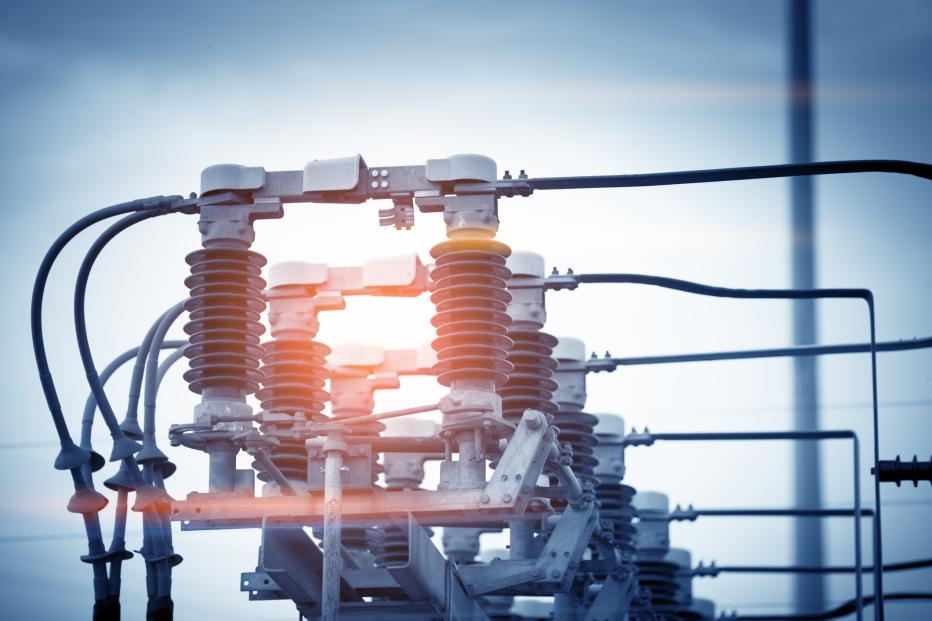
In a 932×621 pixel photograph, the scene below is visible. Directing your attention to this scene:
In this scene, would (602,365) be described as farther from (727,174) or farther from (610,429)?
(727,174)

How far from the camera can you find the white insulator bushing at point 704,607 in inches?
511

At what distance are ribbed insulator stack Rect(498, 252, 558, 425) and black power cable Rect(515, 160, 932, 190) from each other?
1.09 meters

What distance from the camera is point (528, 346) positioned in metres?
6.86

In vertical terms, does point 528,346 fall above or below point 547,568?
above

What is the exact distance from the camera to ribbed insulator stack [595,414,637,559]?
9.41 metres

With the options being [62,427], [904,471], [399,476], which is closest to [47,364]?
[62,427]

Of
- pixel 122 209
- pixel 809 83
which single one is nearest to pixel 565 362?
pixel 122 209

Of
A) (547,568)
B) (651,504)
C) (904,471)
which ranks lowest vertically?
(547,568)

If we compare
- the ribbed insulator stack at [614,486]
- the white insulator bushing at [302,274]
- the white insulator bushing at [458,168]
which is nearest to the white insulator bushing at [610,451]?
the ribbed insulator stack at [614,486]

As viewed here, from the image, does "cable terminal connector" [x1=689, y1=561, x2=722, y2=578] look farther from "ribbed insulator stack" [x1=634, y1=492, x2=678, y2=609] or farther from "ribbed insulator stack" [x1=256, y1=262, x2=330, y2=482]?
"ribbed insulator stack" [x1=256, y1=262, x2=330, y2=482]

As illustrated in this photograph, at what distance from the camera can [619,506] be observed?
31.2ft

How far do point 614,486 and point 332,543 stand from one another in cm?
442

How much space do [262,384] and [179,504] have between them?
770mm

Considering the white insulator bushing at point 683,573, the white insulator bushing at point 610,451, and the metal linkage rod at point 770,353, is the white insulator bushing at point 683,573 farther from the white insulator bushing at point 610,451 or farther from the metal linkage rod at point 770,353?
the metal linkage rod at point 770,353
